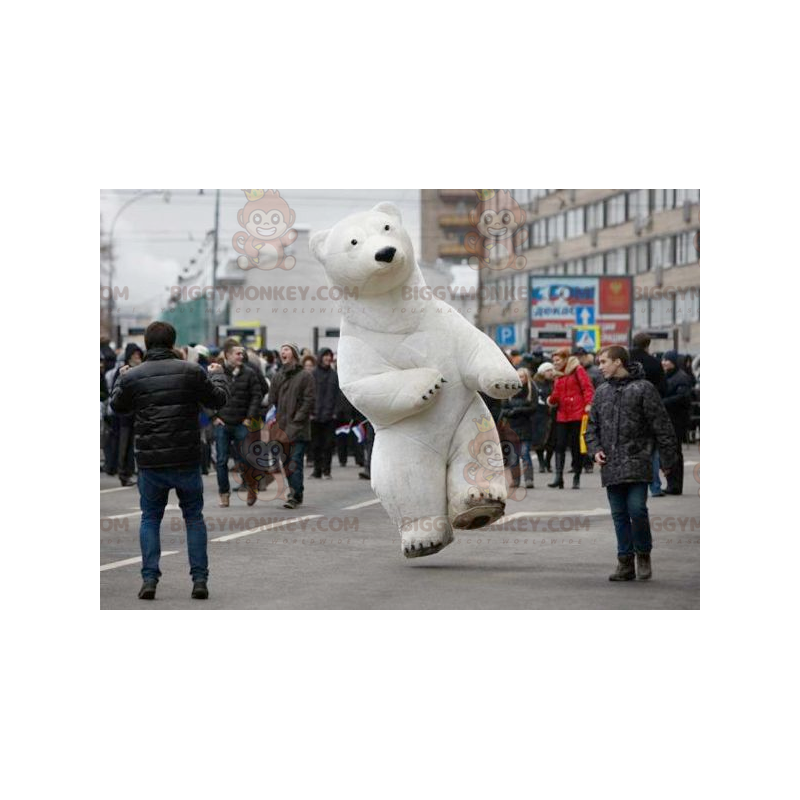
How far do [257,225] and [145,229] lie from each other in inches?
66.0

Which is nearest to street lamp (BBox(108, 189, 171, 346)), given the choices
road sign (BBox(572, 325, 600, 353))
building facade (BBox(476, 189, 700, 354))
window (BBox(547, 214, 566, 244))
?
building facade (BBox(476, 189, 700, 354))

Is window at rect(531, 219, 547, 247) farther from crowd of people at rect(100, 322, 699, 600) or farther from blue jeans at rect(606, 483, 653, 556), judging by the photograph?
blue jeans at rect(606, 483, 653, 556)

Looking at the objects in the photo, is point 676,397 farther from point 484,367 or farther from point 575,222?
point 484,367

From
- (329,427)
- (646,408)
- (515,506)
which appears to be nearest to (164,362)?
(646,408)

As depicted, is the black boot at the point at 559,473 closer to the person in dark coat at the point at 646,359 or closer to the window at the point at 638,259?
the person in dark coat at the point at 646,359

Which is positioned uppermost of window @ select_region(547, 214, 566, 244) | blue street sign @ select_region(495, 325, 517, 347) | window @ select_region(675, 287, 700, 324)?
window @ select_region(547, 214, 566, 244)

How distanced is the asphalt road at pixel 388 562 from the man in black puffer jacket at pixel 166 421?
610mm

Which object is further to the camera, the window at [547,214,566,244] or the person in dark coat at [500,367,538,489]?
the window at [547,214,566,244]

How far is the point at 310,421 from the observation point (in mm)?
15125

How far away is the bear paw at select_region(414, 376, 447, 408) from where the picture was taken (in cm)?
888

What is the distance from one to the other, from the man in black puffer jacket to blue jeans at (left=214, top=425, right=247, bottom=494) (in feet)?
15.8

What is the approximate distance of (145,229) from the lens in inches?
453

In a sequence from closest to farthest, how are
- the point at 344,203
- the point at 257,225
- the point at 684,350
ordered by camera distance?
the point at 344,203 → the point at 257,225 → the point at 684,350

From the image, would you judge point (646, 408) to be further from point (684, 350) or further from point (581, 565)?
point (684, 350)
